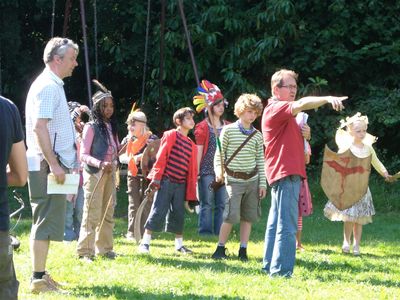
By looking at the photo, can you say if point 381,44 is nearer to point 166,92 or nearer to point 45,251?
point 166,92

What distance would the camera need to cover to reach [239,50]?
1441 centimetres

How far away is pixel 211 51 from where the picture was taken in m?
14.7

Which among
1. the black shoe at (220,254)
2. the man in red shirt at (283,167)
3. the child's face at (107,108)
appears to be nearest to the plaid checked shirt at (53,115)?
the child's face at (107,108)

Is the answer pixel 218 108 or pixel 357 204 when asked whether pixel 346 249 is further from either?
pixel 218 108

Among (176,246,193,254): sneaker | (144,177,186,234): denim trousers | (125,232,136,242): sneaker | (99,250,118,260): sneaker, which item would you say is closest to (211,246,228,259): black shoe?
(176,246,193,254): sneaker

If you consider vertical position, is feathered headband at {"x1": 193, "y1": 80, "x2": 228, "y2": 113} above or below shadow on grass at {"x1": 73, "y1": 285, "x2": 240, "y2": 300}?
above

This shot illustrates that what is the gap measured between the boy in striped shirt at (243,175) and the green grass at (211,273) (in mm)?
374

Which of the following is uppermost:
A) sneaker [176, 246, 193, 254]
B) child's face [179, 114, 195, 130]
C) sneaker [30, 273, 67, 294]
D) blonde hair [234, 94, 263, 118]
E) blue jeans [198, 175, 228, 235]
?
blonde hair [234, 94, 263, 118]

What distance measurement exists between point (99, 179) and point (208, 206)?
300 cm

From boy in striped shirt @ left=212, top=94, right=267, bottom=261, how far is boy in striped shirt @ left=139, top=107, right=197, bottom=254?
497 mm

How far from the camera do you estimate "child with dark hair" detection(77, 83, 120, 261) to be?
7.38 metres

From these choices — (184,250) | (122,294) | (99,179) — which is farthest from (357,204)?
(122,294)

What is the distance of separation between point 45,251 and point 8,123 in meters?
2.32

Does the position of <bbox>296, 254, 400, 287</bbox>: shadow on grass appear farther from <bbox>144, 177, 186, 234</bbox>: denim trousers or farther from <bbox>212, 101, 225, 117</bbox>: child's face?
<bbox>212, 101, 225, 117</bbox>: child's face
